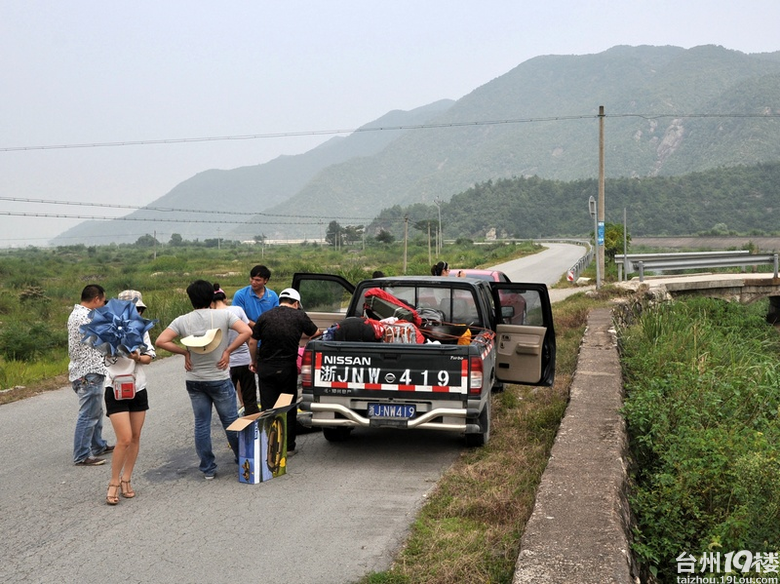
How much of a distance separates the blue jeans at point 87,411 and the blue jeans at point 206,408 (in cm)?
130

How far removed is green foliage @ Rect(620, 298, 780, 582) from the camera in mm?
5398

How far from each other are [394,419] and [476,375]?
0.92m

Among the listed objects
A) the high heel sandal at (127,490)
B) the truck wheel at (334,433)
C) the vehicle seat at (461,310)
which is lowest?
the truck wheel at (334,433)

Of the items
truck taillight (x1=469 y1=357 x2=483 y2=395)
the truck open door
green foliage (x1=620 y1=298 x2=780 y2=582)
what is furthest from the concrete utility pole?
truck taillight (x1=469 y1=357 x2=483 y2=395)

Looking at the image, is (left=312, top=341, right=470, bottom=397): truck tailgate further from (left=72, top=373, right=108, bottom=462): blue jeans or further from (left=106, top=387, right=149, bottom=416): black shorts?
(left=72, top=373, right=108, bottom=462): blue jeans

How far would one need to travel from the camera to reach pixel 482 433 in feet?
25.9

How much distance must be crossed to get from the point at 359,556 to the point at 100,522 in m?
2.19

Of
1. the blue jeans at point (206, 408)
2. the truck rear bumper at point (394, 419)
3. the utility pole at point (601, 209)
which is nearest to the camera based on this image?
the blue jeans at point (206, 408)

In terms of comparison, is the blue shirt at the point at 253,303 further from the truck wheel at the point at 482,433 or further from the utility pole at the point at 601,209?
the utility pole at the point at 601,209

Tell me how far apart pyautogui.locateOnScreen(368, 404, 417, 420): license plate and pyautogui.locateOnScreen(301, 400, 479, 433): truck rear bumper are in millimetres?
41

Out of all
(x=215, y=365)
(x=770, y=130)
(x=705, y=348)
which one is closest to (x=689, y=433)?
(x=215, y=365)

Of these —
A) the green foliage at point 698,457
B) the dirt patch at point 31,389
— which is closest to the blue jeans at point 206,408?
the green foliage at point 698,457

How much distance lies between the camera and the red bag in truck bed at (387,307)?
880 centimetres

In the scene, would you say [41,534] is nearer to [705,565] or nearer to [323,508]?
[323,508]
